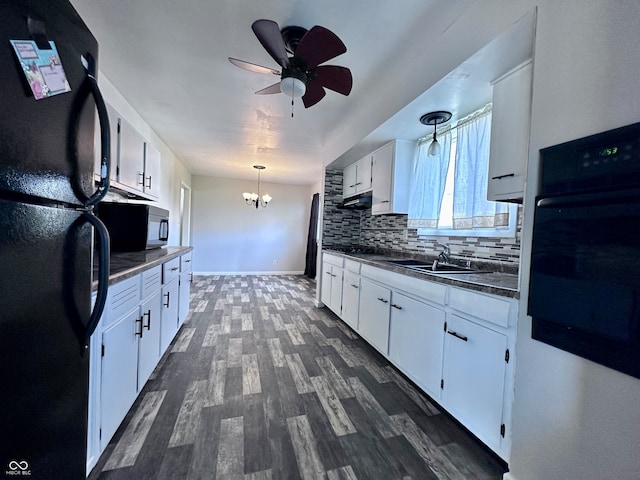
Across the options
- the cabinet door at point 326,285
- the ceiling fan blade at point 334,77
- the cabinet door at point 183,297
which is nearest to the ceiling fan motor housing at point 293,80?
the ceiling fan blade at point 334,77

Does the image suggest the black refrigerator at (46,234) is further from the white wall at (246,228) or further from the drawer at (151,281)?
the white wall at (246,228)

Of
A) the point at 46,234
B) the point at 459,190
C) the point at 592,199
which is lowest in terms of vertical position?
the point at 46,234

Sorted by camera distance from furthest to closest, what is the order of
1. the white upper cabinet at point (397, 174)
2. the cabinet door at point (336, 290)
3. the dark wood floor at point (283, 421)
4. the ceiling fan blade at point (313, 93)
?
the cabinet door at point (336, 290), the white upper cabinet at point (397, 174), the ceiling fan blade at point (313, 93), the dark wood floor at point (283, 421)

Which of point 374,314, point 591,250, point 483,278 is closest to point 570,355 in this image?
point 591,250

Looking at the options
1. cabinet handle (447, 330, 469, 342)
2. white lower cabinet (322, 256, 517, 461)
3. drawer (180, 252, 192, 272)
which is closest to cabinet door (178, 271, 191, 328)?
drawer (180, 252, 192, 272)

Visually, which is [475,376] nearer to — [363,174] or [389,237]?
[389,237]

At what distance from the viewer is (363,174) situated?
11.4 feet

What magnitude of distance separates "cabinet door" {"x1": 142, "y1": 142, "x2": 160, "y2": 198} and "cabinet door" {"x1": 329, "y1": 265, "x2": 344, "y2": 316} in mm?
2315

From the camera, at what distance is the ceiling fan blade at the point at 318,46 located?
4.63ft

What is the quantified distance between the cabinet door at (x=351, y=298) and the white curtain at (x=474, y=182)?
1168 mm

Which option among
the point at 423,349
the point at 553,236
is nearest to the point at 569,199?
the point at 553,236

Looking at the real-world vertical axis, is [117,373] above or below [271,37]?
below

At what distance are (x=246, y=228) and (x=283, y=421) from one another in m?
5.71

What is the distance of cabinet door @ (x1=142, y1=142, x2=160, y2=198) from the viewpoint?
2.69 m
